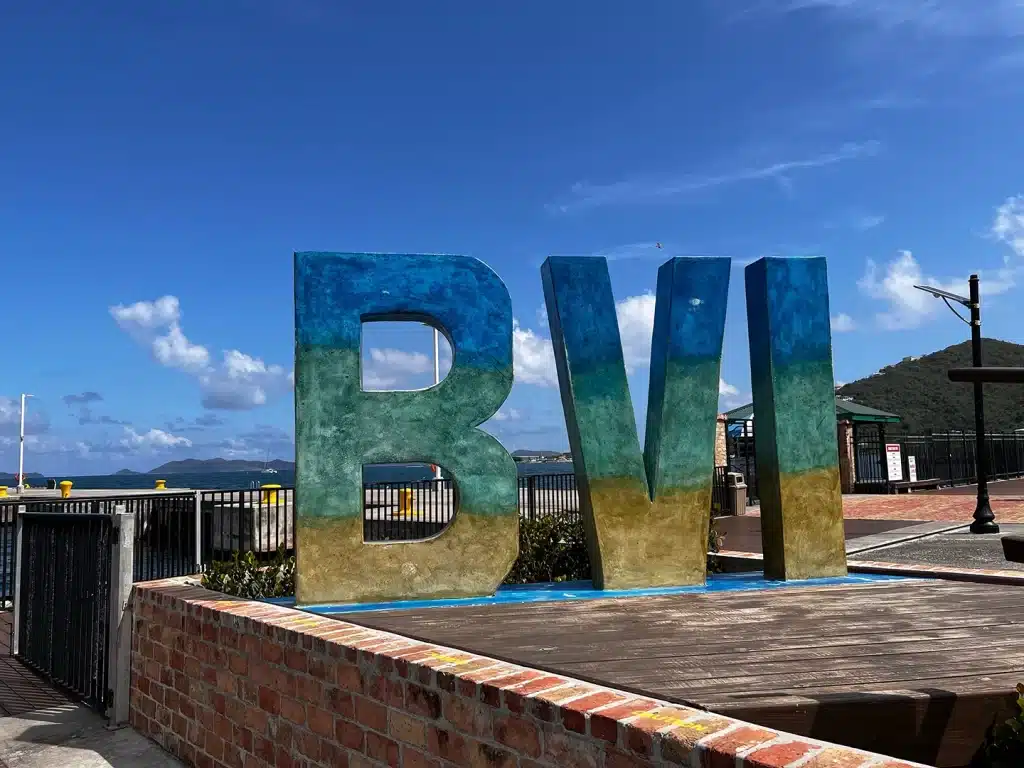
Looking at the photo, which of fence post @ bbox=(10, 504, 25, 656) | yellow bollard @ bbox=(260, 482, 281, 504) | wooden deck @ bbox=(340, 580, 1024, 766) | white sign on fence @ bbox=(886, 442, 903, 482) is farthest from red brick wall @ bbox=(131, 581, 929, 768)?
white sign on fence @ bbox=(886, 442, 903, 482)

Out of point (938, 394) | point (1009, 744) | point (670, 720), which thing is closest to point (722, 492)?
point (1009, 744)

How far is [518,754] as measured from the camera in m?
3.87

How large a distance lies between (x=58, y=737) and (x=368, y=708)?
425 cm

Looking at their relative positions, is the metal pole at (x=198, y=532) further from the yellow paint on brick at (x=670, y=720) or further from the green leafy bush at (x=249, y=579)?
the yellow paint on brick at (x=670, y=720)

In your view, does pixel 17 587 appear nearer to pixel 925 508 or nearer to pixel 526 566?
pixel 526 566

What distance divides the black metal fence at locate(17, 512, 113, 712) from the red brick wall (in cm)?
67

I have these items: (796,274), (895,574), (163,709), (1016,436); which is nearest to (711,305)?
(796,274)

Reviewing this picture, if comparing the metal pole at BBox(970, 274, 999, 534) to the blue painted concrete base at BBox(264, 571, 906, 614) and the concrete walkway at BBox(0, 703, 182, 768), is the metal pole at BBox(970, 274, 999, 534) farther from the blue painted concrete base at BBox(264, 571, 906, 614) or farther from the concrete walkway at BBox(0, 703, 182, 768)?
the concrete walkway at BBox(0, 703, 182, 768)

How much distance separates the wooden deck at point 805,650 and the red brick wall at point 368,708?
49cm

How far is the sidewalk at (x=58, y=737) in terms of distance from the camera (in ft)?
22.0

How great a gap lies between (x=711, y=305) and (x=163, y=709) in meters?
6.23

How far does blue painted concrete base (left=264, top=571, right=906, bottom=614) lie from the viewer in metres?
7.15

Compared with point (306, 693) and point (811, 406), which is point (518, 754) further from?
point (811, 406)

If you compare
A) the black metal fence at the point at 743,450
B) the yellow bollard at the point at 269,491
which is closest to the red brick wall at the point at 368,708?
the yellow bollard at the point at 269,491
